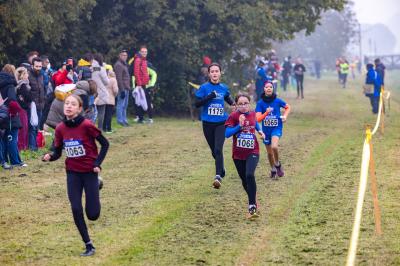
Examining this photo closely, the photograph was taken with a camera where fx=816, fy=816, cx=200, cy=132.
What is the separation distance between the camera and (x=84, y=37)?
26391 mm

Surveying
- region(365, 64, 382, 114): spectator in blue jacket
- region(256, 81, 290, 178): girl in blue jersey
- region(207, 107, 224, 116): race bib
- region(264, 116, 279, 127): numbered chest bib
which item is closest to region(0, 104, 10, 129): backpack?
region(207, 107, 224, 116): race bib

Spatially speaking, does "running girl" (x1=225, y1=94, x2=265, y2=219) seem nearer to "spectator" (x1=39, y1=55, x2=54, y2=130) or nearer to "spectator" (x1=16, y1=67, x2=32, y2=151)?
"spectator" (x1=16, y1=67, x2=32, y2=151)

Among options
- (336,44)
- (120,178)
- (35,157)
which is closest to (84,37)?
(35,157)

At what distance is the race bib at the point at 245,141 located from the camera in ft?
38.7

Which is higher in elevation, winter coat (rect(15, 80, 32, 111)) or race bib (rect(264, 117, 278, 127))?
winter coat (rect(15, 80, 32, 111))

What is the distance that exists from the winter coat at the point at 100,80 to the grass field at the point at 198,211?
1.26 m

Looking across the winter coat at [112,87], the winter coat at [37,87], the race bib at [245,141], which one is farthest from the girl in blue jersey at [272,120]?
the winter coat at [112,87]

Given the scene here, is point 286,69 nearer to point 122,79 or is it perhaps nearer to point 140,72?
point 140,72

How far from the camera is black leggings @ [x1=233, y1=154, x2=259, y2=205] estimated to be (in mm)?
11461

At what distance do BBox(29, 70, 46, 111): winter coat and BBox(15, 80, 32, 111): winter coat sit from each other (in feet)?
2.97

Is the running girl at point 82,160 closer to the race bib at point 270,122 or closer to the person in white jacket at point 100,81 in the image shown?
the race bib at point 270,122

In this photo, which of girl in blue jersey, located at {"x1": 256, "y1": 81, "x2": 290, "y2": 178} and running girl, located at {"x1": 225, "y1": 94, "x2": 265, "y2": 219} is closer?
running girl, located at {"x1": 225, "y1": 94, "x2": 265, "y2": 219}

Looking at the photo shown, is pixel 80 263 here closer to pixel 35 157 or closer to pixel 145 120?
pixel 35 157

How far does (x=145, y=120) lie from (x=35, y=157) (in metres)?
8.50
